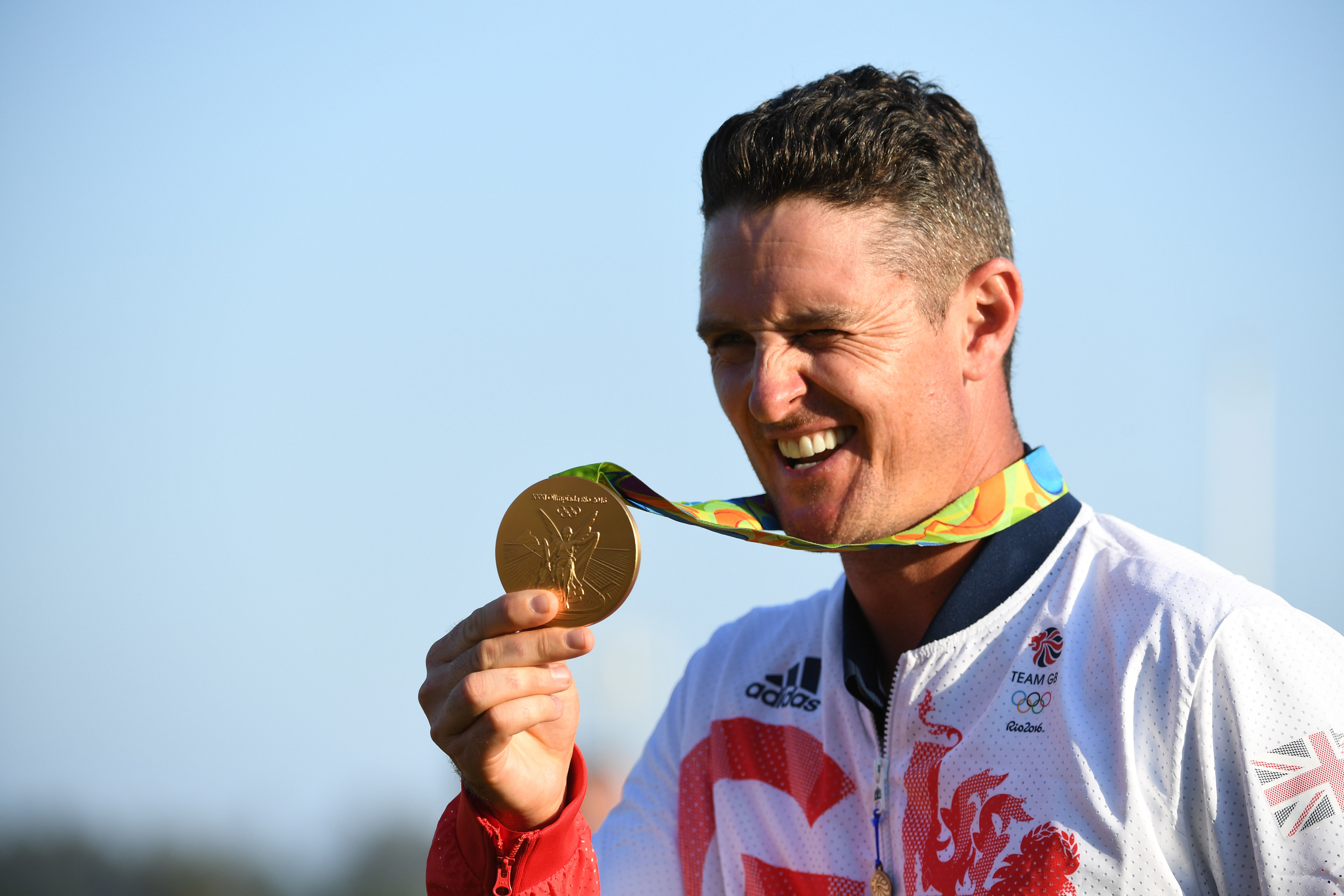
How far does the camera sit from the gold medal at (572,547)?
3.10 meters

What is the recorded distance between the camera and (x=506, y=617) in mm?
2902

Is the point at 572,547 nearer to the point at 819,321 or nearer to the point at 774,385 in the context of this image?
the point at 774,385

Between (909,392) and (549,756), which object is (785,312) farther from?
(549,756)

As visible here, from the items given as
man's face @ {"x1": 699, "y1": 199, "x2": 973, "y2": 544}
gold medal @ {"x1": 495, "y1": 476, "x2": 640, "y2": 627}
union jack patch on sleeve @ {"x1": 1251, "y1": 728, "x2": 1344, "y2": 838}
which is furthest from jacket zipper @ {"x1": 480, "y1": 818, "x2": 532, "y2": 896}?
union jack patch on sleeve @ {"x1": 1251, "y1": 728, "x2": 1344, "y2": 838}

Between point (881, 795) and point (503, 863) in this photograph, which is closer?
point (503, 863)

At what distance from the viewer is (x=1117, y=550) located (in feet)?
11.7

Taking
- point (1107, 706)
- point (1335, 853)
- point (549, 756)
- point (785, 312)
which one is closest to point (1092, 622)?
point (1107, 706)

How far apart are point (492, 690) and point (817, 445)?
1.44 m

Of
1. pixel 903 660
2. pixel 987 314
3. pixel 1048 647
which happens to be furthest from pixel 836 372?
pixel 1048 647

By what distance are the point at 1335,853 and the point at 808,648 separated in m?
Answer: 1.90

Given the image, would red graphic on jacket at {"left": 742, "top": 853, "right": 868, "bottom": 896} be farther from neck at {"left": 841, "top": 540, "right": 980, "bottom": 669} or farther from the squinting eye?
the squinting eye

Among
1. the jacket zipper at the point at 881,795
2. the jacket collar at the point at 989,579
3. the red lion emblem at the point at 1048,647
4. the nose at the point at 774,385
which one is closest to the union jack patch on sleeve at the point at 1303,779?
A: the red lion emblem at the point at 1048,647

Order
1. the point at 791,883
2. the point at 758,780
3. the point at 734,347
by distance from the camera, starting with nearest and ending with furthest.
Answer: the point at 791,883, the point at 734,347, the point at 758,780

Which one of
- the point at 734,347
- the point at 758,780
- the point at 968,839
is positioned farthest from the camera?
the point at 758,780
